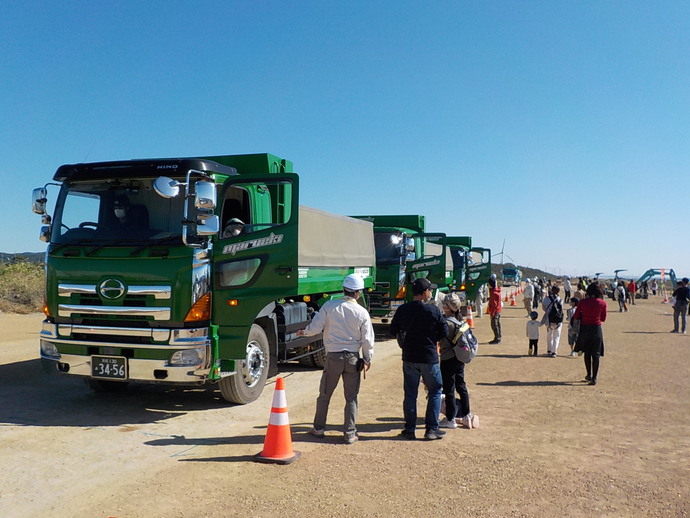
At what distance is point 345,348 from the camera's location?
20.9 ft

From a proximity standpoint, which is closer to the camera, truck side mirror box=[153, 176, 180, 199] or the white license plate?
truck side mirror box=[153, 176, 180, 199]

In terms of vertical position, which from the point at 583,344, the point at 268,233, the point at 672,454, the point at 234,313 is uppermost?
the point at 268,233

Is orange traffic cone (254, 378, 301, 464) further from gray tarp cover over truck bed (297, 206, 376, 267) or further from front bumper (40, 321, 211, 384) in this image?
gray tarp cover over truck bed (297, 206, 376, 267)

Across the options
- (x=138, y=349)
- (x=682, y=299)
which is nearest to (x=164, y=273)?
(x=138, y=349)

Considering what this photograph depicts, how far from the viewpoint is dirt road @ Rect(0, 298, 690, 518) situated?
15.2 ft

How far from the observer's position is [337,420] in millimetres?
7262

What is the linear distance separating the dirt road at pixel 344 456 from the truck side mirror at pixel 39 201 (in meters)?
2.57

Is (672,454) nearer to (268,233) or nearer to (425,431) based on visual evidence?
(425,431)

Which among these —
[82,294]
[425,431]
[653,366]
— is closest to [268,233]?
[82,294]

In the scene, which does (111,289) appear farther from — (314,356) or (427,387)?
(314,356)

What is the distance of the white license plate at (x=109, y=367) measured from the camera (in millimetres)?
6973

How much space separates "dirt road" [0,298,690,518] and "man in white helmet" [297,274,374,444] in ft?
1.21

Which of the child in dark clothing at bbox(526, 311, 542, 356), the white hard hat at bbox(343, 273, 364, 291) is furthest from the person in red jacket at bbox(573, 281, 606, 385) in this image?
the white hard hat at bbox(343, 273, 364, 291)

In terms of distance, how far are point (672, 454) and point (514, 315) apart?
21.6m
